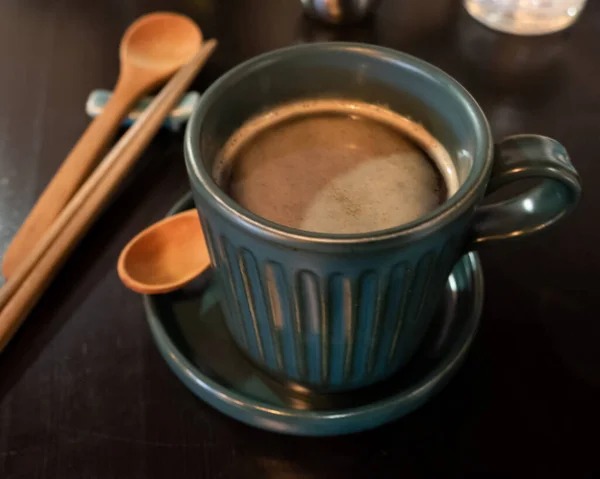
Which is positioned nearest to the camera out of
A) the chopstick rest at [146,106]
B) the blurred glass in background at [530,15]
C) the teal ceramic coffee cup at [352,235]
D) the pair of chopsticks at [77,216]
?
the teal ceramic coffee cup at [352,235]

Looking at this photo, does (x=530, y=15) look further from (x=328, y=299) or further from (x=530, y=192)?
(x=328, y=299)

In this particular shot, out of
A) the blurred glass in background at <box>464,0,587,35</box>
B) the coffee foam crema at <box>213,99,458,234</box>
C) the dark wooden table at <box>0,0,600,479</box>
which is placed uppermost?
the coffee foam crema at <box>213,99,458,234</box>

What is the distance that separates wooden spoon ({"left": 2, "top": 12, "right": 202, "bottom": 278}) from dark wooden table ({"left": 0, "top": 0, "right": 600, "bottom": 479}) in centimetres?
3

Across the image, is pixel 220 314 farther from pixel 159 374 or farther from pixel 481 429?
pixel 481 429

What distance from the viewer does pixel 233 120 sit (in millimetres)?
379

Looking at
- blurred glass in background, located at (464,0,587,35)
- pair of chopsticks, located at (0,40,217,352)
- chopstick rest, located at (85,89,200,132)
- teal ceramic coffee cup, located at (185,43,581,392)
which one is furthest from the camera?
blurred glass in background, located at (464,0,587,35)

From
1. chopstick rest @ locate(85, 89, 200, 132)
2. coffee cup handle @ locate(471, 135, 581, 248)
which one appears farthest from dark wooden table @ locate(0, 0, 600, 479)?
coffee cup handle @ locate(471, 135, 581, 248)

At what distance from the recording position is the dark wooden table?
1.23 feet

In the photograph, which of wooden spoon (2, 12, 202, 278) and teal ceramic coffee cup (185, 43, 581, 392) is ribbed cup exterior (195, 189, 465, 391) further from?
wooden spoon (2, 12, 202, 278)

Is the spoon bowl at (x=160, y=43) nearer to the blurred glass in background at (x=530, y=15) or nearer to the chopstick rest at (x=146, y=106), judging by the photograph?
the chopstick rest at (x=146, y=106)

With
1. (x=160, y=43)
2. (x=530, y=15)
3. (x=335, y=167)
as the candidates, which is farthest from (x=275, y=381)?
(x=530, y=15)

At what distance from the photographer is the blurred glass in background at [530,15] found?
706mm

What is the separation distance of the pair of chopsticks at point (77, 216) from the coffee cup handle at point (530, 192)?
303mm

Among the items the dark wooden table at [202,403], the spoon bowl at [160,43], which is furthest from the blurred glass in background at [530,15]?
the spoon bowl at [160,43]
